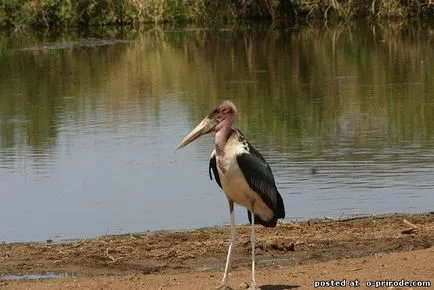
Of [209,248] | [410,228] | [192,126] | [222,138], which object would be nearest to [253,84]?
[192,126]

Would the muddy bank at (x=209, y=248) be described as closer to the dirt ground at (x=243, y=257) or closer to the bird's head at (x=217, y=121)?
the dirt ground at (x=243, y=257)

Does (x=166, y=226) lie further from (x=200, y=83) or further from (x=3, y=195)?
(x=200, y=83)

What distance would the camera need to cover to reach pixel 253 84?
2383 cm

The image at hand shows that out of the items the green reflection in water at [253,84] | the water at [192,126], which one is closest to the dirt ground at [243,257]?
the water at [192,126]

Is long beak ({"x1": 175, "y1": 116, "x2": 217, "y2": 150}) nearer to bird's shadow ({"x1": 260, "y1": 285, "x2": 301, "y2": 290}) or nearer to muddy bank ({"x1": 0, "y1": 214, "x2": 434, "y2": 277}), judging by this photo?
bird's shadow ({"x1": 260, "y1": 285, "x2": 301, "y2": 290})

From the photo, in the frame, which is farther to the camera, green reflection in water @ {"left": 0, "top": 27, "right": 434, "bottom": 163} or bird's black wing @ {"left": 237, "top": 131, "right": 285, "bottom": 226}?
green reflection in water @ {"left": 0, "top": 27, "right": 434, "bottom": 163}

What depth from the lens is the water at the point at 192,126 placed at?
12.2 meters

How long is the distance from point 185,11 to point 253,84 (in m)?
21.5

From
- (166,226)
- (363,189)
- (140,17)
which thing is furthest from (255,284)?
(140,17)

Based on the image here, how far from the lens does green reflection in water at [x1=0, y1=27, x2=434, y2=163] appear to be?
57.0ft

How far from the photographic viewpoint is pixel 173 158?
15273 mm

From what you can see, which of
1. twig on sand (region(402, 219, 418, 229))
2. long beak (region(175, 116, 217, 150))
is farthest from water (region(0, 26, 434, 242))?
long beak (region(175, 116, 217, 150))

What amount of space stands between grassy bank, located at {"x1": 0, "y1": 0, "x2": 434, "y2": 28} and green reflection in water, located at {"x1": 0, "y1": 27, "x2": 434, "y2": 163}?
423 centimetres

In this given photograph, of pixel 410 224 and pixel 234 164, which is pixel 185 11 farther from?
pixel 234 164
